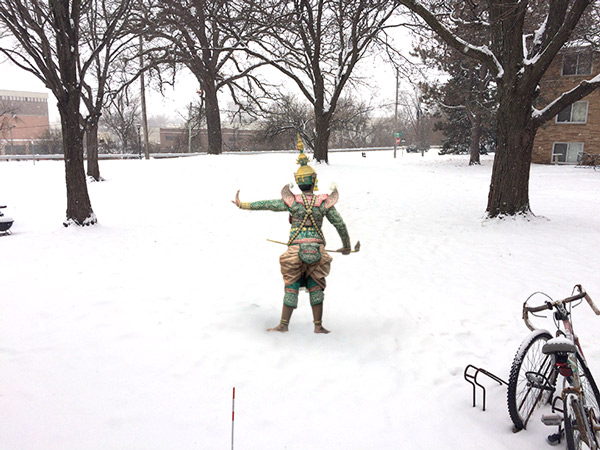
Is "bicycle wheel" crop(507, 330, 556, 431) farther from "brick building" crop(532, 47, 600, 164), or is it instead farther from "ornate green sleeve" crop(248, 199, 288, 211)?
"brick building" crop(532, 47, 600, 164)

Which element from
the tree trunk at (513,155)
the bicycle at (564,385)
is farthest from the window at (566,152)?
the bicycle at (564,385)

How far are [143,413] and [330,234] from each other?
6295 millimetres

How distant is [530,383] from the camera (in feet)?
9.61

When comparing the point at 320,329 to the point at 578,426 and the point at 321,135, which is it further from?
the point at 321,135

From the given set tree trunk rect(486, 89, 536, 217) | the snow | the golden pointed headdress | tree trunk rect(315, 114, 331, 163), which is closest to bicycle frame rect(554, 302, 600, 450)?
the snow

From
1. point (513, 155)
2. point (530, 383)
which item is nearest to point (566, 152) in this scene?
point (513, 155)

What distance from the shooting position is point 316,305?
180 inches

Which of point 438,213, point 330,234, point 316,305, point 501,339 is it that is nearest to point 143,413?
point 316,305

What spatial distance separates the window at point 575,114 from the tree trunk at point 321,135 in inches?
657

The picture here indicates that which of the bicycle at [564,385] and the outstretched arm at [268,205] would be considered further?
the outstretched arm at [268,205]

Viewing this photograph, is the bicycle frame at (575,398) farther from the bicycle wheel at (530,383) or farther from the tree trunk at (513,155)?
the tree trunk at (513,155)

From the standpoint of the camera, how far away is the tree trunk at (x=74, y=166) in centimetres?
825

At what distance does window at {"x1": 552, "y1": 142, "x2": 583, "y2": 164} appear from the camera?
25.4 meters

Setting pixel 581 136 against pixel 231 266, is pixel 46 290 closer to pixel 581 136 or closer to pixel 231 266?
pixel 231 266
